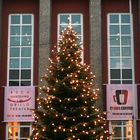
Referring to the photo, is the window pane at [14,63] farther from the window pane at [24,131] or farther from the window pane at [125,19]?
the window pane at [125,19]

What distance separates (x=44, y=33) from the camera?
31.3 meters

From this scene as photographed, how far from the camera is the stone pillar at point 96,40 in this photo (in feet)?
101

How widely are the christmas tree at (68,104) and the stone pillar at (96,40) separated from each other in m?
5.44

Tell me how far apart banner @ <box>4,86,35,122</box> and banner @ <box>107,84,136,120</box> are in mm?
4824

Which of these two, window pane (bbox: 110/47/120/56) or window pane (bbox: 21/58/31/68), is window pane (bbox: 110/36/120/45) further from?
window pane (bbox: 21/58/31/68)

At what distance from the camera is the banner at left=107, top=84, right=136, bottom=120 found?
98.6ft

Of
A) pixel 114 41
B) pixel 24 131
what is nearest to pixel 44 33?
pixel 114 41

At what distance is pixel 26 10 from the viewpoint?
32438 mm

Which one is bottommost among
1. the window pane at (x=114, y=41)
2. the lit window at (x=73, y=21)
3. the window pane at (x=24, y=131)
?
the window pane at (x=24, y=131)

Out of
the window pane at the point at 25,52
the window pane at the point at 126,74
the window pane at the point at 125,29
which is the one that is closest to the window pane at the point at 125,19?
the window pane at the point at 125,29

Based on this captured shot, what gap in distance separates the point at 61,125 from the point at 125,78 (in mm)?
8358

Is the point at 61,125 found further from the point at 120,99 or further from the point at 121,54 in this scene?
the point at 121,54

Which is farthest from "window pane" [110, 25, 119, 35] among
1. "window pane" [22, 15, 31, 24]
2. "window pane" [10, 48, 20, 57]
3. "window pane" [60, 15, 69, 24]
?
"window pane" [10, 48, 20, 57]

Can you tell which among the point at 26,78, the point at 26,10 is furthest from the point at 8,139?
the point at 26,10
